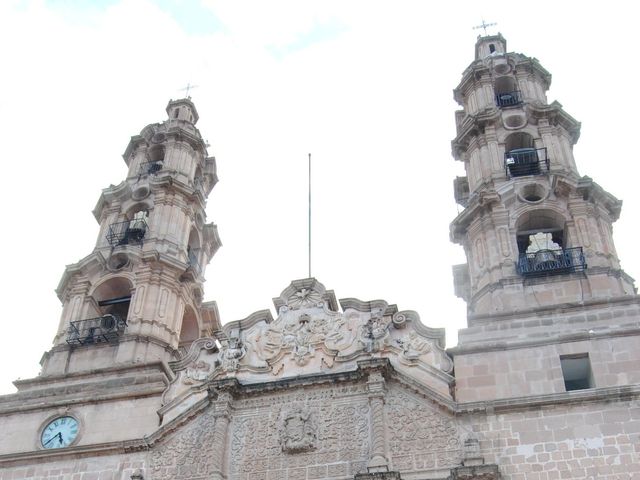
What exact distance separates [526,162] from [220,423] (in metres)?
12.3

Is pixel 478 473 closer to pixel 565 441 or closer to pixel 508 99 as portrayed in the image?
pixel 565 441

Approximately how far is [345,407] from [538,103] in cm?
1312

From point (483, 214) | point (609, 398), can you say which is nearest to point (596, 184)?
point (483, 214)

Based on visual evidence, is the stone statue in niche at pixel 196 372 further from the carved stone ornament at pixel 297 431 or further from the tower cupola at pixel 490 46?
the tower cupola at pixel 490 46

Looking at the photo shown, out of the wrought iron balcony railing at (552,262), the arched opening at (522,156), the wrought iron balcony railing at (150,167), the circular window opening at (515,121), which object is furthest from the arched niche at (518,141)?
the wrought iron balcony railing at (150,167)

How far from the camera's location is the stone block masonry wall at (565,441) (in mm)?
17000

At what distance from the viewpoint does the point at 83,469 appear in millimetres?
19906

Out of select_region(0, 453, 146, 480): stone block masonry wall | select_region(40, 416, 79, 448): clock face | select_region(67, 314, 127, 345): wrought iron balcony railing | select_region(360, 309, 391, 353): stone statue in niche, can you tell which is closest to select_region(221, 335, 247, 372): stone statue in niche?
select_region(0, 453, 146, 480): stone block masonry wall

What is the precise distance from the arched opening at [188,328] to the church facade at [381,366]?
11 cm

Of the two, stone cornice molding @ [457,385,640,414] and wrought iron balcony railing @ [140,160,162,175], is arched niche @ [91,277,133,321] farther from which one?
stone cornice molding @ [457,385,640,414]

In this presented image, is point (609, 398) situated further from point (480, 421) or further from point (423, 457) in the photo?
point (423, 457)

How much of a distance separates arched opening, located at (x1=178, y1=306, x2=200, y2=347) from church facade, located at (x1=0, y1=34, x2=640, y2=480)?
0.37ft

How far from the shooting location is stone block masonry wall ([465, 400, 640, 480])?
1700 cm

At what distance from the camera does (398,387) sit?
19.5 meters
